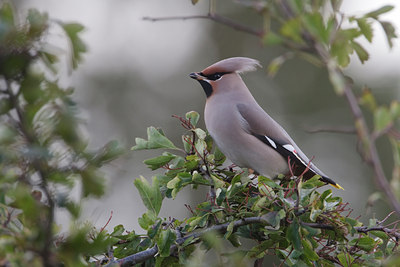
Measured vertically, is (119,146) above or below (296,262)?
above

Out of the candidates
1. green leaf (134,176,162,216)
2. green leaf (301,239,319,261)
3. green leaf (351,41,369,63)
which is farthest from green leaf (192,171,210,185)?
green leaf (351,41,369,63)

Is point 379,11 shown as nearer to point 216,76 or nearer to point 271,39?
point 271,39

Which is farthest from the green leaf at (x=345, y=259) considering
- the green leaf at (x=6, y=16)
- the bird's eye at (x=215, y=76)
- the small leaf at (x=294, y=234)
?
the bird's eye at (x=215, y=76)

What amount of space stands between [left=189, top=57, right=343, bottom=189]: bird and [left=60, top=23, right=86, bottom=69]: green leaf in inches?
87.9

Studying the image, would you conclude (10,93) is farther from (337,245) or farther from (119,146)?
(337,245)

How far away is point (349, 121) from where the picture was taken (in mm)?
10047

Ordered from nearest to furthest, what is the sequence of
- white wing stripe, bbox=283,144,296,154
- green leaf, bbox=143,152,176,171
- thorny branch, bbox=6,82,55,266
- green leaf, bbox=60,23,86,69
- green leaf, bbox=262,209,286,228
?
thorny branch, bbox=6,82,55,266 < green leaf, bbox=60,23,86,69 < green leaf, bbox=262,209,286,228 < green leaf, bbox=143,152,176,171 < white wing stripe, bbox=283,144,296,154

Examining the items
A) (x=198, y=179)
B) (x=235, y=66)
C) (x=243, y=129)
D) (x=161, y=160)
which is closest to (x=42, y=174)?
(x=198, y=179)

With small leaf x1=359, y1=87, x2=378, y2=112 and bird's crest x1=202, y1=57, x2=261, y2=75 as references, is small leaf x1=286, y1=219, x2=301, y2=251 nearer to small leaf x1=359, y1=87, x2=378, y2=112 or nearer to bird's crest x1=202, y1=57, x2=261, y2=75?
small leaf x1=359, y1=87, x2=378, y2=112

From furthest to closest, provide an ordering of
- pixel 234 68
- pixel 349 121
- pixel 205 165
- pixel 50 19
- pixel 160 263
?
pixel 349 121 < pixel 234 68 < pixel 205 165 < pixel 160 263 < pixel 50 19

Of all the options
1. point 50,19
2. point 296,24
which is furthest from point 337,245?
point 50,19

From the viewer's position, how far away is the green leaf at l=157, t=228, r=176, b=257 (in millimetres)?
2291

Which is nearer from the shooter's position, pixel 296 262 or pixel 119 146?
pixel 119 146

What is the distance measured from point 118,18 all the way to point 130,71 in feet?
4.14
